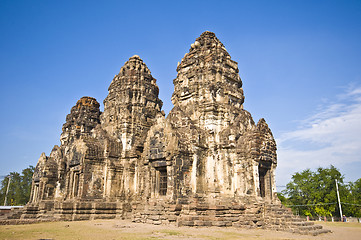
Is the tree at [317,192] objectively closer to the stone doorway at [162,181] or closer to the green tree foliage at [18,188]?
the stone doorway at [162,181]

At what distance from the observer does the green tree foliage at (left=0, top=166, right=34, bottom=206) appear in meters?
49.1

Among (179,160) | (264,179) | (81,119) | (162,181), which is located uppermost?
(81,119)

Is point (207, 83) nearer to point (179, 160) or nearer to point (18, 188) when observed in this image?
point (179, 160)

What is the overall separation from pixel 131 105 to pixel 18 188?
41.7m

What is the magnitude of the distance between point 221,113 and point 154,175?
5298mm

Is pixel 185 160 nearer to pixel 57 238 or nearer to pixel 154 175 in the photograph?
pixel 154 175

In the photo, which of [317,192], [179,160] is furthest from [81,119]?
[317,192]

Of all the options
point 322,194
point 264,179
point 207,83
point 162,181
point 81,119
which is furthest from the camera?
point 322,194

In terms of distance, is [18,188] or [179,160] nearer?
[179,160]

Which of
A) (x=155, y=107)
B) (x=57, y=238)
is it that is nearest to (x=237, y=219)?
(x=57, y=238)

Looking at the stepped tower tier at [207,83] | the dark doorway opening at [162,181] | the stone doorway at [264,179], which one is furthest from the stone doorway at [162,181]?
the stone doorway at [264,179]

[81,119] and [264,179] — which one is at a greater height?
[81,119]

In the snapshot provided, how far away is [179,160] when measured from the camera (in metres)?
14.5

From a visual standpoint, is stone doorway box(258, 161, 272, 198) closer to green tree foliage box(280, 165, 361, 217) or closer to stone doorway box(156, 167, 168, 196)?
stone doorway box(156, 167, 168, 196)
